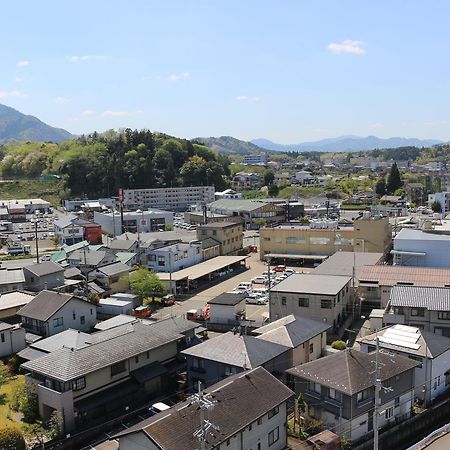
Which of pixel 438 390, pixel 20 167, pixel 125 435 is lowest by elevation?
pixel 438 390

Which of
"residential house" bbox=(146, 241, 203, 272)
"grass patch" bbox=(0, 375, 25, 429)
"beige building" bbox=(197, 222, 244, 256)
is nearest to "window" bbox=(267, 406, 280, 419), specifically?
"grass patch" bbox=(0, 375, 25, 429)

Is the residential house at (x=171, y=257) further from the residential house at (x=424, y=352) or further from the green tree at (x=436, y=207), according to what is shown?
the green tree at (x=436, y=207)

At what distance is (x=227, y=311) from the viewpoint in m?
17.6

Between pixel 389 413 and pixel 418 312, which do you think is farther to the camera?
pixel 418 312

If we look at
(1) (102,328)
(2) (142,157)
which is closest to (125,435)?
(1) (102,328)

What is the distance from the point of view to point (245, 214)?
41656 mm

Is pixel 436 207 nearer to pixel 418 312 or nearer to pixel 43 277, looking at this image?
pixel 418 312

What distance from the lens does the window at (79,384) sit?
11.2 metres

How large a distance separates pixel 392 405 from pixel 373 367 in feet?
3.24

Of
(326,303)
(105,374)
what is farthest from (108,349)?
(326,303)

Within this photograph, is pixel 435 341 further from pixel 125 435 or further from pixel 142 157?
pixel 142 157

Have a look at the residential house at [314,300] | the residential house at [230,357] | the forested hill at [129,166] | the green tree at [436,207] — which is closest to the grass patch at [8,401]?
the residential house at [230,357]

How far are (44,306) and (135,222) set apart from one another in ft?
80.2

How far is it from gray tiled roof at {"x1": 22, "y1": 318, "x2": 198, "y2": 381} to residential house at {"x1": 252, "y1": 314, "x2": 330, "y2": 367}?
2.51 metres
